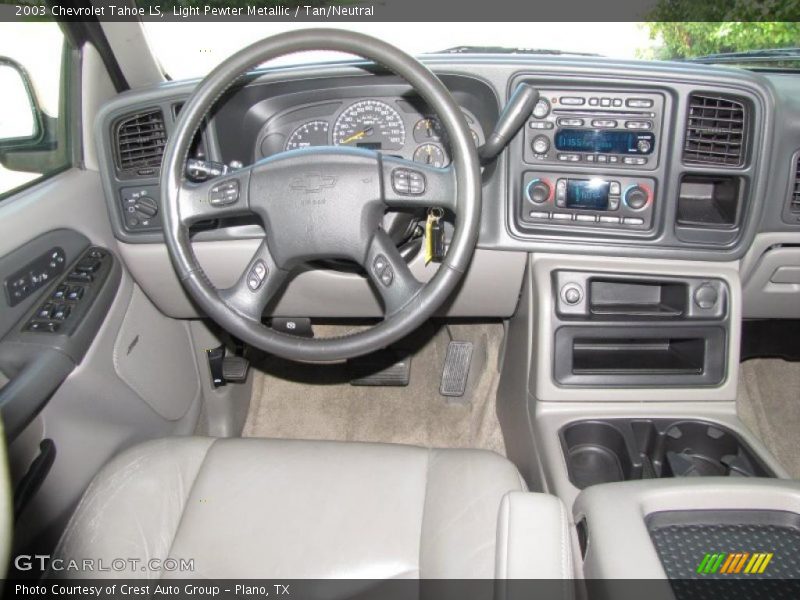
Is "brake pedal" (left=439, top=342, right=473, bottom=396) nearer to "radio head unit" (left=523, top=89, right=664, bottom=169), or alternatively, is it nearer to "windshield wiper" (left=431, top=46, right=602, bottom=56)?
"radio head unit" (left=523, top=89, right=664, bottom=169)

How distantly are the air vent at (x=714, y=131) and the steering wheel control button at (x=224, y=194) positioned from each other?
1.19 meters

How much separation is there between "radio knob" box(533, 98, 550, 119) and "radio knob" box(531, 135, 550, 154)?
56 millimetres

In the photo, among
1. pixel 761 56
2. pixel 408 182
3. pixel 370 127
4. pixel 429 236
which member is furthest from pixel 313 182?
pixel 761 56

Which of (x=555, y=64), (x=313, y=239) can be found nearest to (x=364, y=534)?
(x=313, y=239)

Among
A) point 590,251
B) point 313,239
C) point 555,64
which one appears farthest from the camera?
point 590,251

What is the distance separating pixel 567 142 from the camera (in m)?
1.75

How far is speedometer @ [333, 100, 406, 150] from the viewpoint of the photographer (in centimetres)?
182

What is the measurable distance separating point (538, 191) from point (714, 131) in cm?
48

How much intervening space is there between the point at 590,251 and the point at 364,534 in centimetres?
102

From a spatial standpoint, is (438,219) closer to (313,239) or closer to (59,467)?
(313,239)

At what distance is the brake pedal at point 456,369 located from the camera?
2533mm

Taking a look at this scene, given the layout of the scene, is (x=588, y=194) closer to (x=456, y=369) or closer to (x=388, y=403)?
(x=456, y=369)

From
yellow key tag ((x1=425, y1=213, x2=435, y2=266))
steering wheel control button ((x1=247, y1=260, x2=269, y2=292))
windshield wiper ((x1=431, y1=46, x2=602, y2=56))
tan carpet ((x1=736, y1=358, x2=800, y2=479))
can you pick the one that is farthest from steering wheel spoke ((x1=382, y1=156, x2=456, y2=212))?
tan carpet ((x1=736, y1=358, x2=800, y2=479))

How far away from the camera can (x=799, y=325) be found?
230cm
